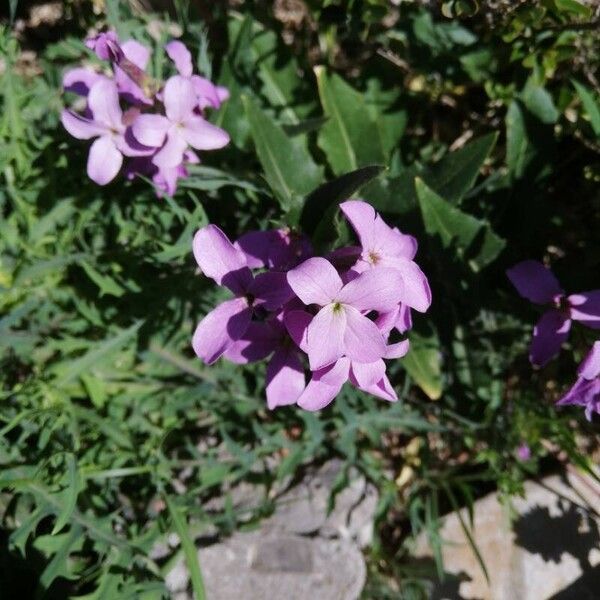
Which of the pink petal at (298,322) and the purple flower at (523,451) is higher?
the pink petal at (298,322)

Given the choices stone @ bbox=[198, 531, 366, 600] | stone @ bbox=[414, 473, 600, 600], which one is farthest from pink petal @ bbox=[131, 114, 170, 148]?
stone @ bbox=[414, 473, 600, 600]

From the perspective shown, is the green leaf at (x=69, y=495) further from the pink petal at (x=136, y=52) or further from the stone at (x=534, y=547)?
the stone at (x=534, y=547)

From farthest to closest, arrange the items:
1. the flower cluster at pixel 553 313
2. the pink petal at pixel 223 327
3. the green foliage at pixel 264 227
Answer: the green foliage at pixel 264 227 < the flower cluster at pixel 553 313 < the pink petal at pixel 223 327

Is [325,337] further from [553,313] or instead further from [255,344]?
[553,313]

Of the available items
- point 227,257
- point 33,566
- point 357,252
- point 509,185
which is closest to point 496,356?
point 509,185

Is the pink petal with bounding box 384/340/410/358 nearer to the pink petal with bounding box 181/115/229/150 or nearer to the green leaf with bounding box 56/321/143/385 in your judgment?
the pink petal with bounding box 181/115/229/150

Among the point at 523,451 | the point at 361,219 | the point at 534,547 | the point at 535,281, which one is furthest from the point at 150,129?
the point at 534,547

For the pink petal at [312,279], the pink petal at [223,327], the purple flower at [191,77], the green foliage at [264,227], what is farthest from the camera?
the green foliage at [264,227]

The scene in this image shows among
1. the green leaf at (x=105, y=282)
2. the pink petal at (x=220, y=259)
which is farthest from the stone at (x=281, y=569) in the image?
the pink petal at (x=220, y=259)
